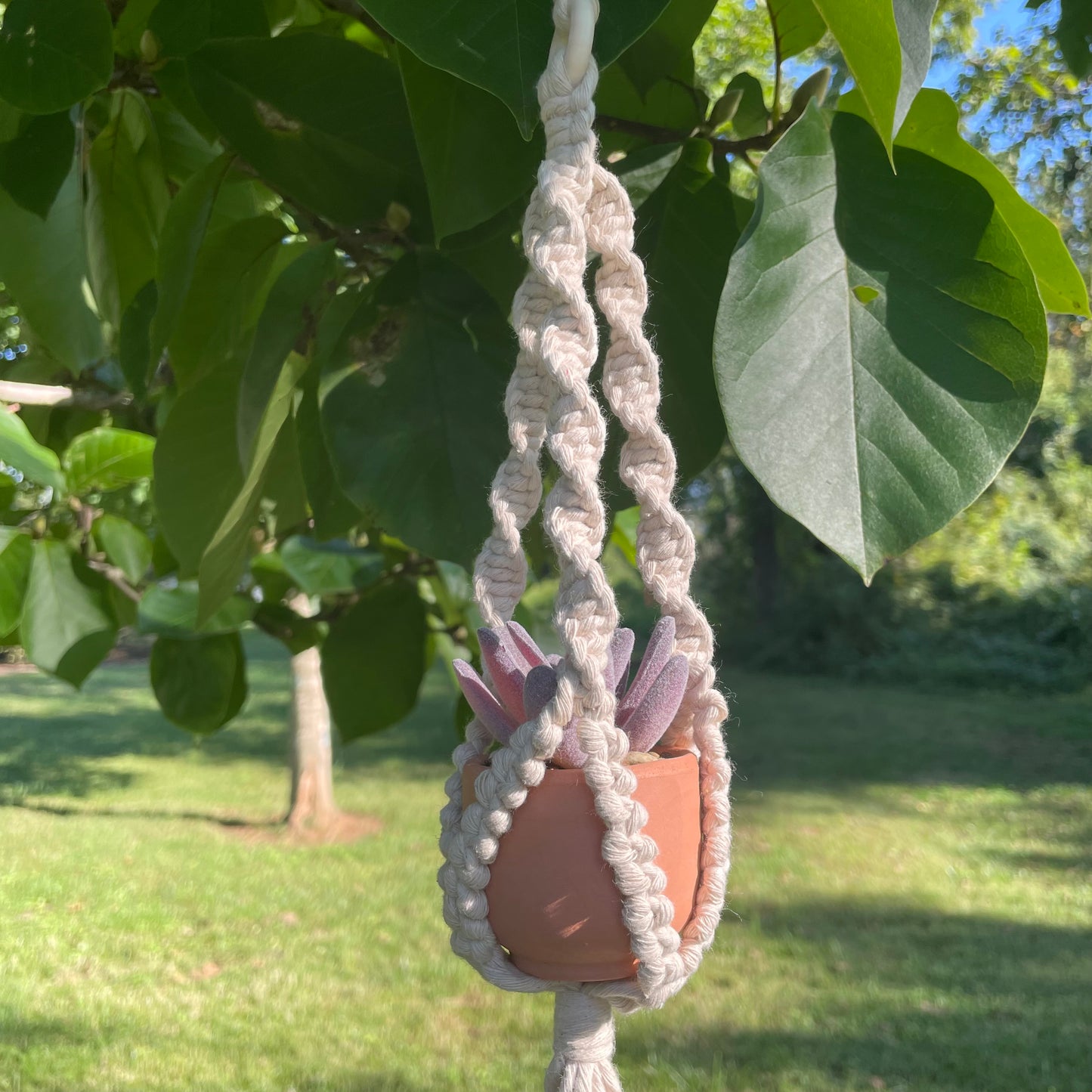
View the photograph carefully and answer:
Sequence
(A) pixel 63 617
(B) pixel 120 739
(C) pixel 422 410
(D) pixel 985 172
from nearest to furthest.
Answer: (D) pixel 985 172
(C) pixel 422 410
(A) pixel 63 617
(B) pixel 120 739

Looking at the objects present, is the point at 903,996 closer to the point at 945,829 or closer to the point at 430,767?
the point at 945,829

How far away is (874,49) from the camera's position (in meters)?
0.46

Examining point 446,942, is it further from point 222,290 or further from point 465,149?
point 465,149

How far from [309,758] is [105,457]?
380 centimetres

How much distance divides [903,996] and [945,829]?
194 centimetres

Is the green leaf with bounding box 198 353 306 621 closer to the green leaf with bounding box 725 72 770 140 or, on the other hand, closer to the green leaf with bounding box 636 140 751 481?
the green leaf with bounding box 636 140 751 481

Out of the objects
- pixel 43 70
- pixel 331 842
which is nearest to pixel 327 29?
pixel 43 70

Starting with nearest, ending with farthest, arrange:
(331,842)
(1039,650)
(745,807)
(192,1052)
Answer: (192,1052), (331,842), (745,807), (1039,650)

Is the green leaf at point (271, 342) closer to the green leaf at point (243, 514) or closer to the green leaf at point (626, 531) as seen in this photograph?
the green leaf at point (243, 514)

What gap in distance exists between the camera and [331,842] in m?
4.69

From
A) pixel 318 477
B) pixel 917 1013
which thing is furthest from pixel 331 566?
pixel 917 1013

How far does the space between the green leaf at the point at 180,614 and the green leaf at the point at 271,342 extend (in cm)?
50

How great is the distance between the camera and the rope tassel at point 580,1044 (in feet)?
1.56

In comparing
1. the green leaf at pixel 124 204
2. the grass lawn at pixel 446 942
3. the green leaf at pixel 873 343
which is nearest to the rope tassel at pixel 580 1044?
the green leaf at pixel 873 343
